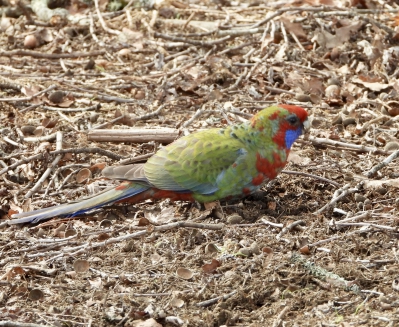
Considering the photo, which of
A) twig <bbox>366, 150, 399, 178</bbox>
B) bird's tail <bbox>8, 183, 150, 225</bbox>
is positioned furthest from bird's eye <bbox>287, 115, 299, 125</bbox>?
bird's tail <bbox>8, 183, 150, 225</bbox>

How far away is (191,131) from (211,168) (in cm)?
103

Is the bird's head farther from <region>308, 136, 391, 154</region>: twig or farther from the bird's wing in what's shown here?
<region>308, 136, 391, 154</region>: twig

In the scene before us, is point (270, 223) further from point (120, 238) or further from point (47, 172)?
point (47, 172)

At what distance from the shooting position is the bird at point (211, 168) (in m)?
4.96

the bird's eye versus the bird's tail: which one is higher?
the bird's eye

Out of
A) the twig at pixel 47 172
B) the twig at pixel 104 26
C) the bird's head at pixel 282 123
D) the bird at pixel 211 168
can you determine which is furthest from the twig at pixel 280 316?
the twig at pixel 104 26

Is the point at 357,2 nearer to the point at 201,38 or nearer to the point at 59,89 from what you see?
the point at 201,38

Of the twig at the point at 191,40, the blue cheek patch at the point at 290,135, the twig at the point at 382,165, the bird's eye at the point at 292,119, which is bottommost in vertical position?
the twig at the point at 382,165

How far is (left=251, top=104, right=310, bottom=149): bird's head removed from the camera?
5.05m

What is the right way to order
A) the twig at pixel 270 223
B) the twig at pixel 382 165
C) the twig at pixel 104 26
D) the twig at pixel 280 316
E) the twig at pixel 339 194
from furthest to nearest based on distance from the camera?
the twig at pixel 104 26
the twig at pixel 382 165
the twig at pixel 339 194
the twig at pixel 270 223
the twig at pixel 280 316

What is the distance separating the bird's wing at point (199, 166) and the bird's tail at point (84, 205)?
152 mm

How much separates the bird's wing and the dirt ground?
7.5 inches

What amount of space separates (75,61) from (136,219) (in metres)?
3.12

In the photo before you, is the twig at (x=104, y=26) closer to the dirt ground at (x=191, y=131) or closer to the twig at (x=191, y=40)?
the dirt ground at (x=191, y=131)
